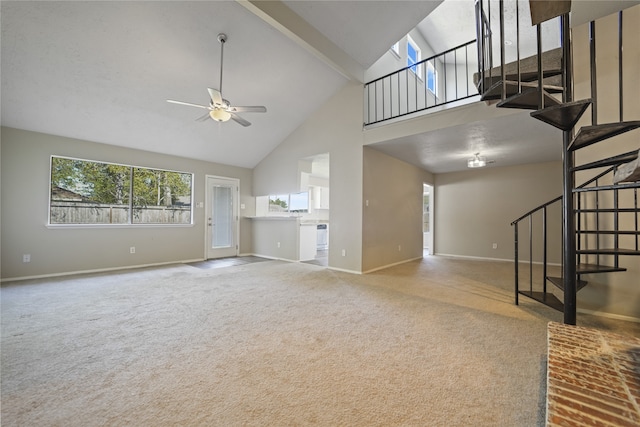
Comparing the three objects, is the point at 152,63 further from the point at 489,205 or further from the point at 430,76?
the point at 489,205

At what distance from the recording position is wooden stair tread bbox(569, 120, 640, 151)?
152cm

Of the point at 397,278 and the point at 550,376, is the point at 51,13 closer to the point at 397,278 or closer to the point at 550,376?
the point at 550,376

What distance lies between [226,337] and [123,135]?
445cm

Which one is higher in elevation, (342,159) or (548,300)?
(342,159)

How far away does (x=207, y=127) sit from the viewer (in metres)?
4.99

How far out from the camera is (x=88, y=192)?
4684 mm

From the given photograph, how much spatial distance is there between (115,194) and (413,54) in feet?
24.6

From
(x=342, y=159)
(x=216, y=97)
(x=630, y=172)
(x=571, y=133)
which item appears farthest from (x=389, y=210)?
(x=630, y=172)

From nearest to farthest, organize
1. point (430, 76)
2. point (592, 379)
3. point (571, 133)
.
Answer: point (592, 379) → point (571, 133) → point (430, 76)

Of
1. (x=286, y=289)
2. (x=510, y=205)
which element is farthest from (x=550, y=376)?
(x=510, y=205)

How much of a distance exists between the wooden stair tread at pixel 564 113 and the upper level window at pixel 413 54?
5.22 meters

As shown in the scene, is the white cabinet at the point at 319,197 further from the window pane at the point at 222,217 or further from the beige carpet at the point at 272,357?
the beige carpet at the point at 272,357

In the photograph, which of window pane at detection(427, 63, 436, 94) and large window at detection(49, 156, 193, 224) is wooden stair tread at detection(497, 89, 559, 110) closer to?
large window at detection(49, 156, 193, 224)

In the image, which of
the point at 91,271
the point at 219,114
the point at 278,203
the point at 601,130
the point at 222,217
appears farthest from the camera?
the point at 278,203
